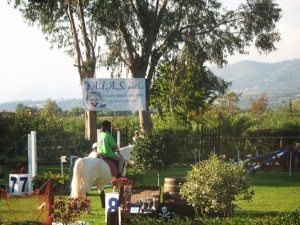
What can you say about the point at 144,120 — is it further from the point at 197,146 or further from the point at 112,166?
the point at 112,166

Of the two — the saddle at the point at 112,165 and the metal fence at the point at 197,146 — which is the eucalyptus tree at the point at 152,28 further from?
the saddle at the point at 112,165

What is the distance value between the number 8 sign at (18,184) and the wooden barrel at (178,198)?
6.88m

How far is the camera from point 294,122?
35031mm

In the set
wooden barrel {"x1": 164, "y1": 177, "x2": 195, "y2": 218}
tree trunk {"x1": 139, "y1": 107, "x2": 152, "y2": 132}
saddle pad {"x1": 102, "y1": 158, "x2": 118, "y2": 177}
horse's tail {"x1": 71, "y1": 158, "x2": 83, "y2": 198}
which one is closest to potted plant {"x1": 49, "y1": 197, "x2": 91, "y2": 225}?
wooden barrel {"x1": 164, "y1": 177, "x2": 195, "y2": 218}

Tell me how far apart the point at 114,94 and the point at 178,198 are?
15.0m

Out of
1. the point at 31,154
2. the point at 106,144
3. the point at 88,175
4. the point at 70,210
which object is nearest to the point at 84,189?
the point at 88,175

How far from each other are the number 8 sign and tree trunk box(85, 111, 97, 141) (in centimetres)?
1278

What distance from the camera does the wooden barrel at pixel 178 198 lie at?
13.4m

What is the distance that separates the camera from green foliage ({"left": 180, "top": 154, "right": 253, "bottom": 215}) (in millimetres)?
12734

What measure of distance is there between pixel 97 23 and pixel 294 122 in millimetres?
11308

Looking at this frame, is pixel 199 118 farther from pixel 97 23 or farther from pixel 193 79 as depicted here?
pixel 97 23

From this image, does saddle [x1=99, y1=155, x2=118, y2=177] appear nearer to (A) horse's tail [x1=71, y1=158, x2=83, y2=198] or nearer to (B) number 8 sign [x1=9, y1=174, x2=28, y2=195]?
(A) horse's tail [x1=71, y1=158, x2=83, y2=198]

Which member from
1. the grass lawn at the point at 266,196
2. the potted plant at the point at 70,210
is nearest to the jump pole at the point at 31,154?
the grass lawn at the point at 266,196

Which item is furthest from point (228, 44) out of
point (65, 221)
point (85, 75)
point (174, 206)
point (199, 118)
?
point (65, 221)
